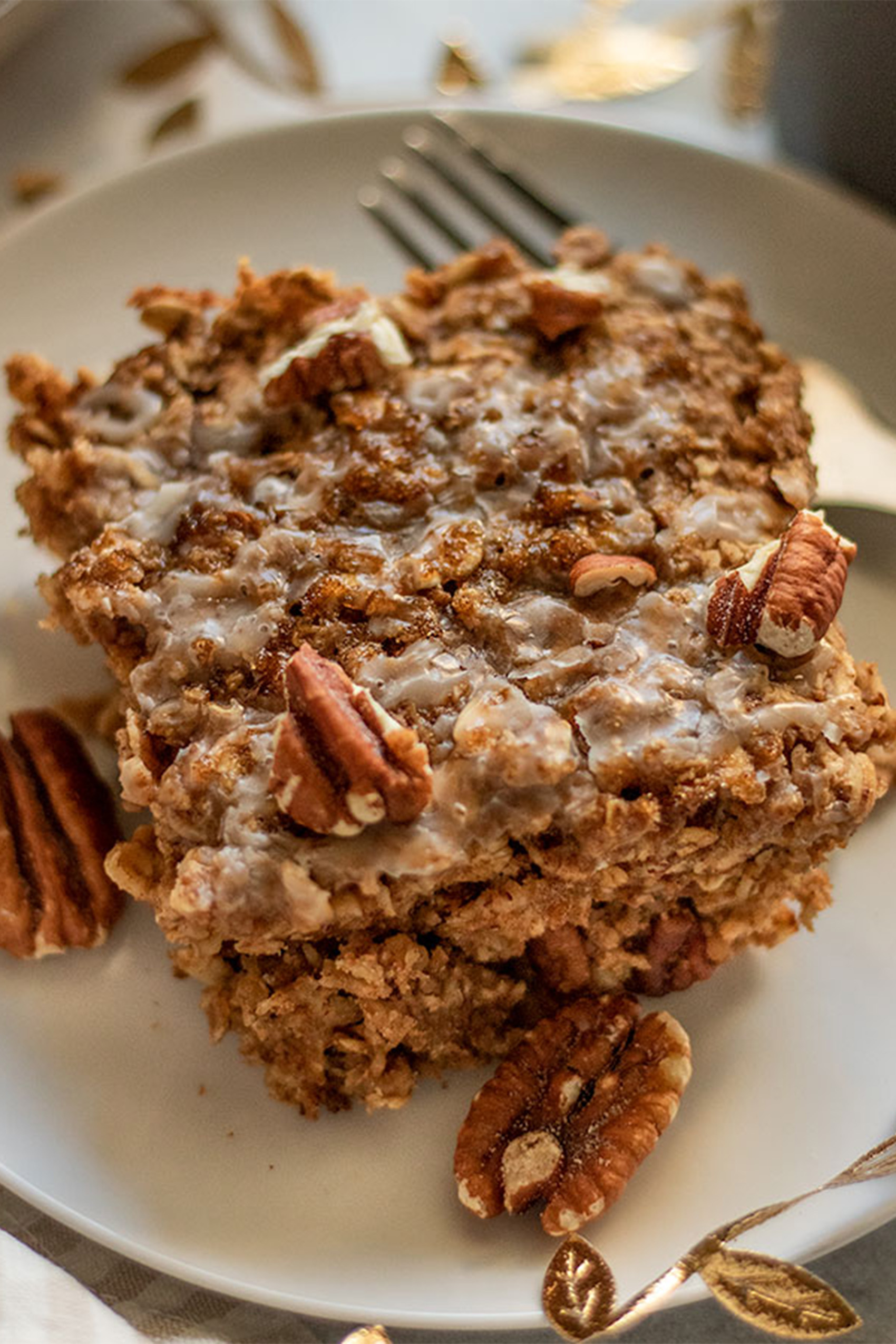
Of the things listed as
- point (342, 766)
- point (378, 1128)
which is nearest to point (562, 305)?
point (342, 766)

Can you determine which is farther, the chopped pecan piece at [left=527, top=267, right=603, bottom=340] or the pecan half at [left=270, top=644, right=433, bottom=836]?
the chopped pecan piece at [left=527, top=267, right=603, bottom=340]

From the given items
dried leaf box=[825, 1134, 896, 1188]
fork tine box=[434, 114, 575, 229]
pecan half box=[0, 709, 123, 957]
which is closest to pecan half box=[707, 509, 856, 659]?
dried leaf box=[825, 1134, 896, 1188]

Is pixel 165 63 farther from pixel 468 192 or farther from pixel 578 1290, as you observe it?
pixel 578 1290

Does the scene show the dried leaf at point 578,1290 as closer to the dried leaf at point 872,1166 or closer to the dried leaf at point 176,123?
the dried leaf at point 872,1166

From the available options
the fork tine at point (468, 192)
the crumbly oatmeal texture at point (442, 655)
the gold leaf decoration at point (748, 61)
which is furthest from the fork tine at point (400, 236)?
the gold leaf decoration at point (748, 61)

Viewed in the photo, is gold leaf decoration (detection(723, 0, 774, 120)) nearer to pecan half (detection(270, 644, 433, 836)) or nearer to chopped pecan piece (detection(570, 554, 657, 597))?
chopped pecan piece (detection(570, 554, 657, 597))

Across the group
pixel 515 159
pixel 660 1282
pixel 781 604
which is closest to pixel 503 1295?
pixel 660 1282

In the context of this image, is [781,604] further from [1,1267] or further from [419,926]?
[1,1267]
